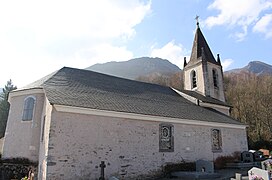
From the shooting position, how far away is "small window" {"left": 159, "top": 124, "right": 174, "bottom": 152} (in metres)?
13.8

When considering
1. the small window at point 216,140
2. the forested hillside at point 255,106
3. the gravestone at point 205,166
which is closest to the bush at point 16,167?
the gravestone at point 205,166

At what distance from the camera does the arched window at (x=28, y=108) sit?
13612mm

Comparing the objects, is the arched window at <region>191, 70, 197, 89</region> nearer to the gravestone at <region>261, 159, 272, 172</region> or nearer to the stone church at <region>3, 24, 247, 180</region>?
the stone church at <region>3, 24, 247, 180</region>

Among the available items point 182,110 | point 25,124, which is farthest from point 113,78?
point 25,124

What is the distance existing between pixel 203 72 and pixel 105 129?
1484cm

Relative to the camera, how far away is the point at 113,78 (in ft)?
60.1

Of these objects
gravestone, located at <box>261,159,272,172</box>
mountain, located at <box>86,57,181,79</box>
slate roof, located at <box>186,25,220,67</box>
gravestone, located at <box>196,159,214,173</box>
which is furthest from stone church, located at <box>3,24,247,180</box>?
mountain, located at <box>86,57,181,79</box>

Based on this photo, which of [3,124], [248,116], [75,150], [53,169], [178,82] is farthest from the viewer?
[178,82]

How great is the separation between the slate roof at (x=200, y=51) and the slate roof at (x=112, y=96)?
6782 mm

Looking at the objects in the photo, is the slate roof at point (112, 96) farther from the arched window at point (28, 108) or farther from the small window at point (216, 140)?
the arched window at point (28, 108)

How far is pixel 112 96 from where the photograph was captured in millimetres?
14234

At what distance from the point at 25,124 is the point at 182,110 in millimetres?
10542

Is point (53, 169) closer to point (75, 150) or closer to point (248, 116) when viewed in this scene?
point (75, 150)

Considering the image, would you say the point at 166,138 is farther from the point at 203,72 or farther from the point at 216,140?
the point at 203,72
